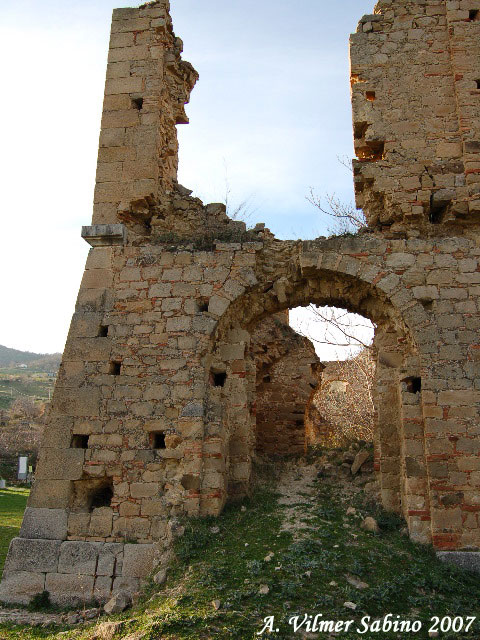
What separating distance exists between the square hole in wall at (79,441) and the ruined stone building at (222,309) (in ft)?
0.09

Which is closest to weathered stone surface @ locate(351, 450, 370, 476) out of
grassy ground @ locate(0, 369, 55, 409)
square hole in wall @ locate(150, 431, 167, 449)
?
square hole in wall @ locate(150, 431, 167, 449)

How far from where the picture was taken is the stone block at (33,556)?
6164 millimetres

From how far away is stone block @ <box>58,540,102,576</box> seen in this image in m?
6.11

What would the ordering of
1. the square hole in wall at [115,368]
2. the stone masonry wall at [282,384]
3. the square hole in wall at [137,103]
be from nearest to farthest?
the square hole in wall at [115,368], the square hole in wall at [137,103], the stone masonry wall at [282,384]

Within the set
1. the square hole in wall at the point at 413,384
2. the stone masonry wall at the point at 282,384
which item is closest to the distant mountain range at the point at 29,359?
the stone masonry wall at the point at 282,384

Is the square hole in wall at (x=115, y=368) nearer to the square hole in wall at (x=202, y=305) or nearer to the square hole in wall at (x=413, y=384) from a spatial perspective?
the square hole in wall at (x=202, y=305)

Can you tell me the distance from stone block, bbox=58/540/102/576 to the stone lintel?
158 inches

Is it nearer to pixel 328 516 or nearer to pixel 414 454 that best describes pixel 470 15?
pixel 414 454

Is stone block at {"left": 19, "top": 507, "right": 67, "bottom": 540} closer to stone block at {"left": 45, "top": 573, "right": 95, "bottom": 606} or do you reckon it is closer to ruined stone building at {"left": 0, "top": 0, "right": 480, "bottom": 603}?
ruined stone building at {"left": 0, "top": 0, "right": 480, "bottom": 603}

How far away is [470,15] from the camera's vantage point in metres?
8.10

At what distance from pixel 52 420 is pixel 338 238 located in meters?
4.52

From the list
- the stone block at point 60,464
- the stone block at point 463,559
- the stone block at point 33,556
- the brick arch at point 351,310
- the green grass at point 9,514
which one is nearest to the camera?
the stone block at point 463,559

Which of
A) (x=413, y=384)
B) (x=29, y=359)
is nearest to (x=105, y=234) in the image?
(x=413, y=384)

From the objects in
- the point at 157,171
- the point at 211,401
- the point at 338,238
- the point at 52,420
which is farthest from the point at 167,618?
the point at 157,171
